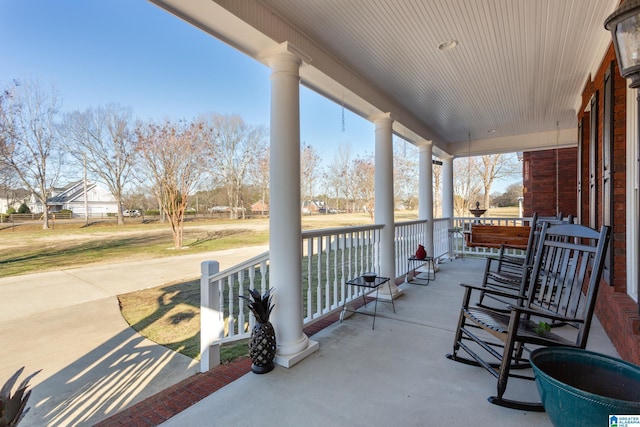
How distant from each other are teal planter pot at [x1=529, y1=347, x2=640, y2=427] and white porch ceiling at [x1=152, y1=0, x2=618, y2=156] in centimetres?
247

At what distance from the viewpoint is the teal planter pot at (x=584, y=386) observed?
106cm

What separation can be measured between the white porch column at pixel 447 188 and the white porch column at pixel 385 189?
3.55m

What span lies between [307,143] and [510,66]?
9.60 meters

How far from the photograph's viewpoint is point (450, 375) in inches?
82.3

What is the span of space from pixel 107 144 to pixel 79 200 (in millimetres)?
2322

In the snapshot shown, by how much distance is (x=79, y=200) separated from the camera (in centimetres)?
1075

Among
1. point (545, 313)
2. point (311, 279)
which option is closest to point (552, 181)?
point (545, 313)

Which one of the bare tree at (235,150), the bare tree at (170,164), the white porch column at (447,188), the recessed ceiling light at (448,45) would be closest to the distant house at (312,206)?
the bare tree at (235,150)

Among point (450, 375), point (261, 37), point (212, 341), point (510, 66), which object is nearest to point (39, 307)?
point (212, 341)

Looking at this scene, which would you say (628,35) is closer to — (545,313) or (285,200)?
(545,313)

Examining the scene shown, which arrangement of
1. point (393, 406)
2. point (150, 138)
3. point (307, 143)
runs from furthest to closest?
point (307, 143) → point (150, 138) → point (393, 406)

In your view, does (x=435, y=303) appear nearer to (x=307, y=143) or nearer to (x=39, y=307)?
(x=39, y=307)

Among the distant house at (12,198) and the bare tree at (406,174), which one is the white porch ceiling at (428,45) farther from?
the bare tree at (406,174)

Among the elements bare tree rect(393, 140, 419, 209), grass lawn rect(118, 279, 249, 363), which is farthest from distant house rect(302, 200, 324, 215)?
grass lawn rect(118, 279, 249, 363)
